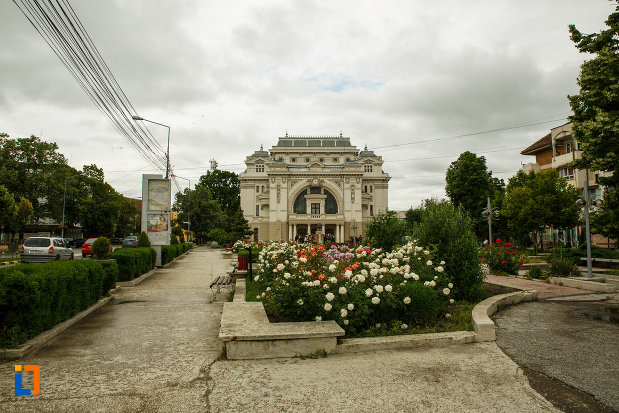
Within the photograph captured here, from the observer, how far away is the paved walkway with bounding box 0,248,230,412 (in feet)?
12.8

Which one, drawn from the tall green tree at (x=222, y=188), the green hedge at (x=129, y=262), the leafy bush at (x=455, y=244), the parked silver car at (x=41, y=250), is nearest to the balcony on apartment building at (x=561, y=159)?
the leafy bush at (x=455, y=244)

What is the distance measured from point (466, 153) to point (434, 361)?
149 feet

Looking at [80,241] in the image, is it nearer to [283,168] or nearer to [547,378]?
[283,168]

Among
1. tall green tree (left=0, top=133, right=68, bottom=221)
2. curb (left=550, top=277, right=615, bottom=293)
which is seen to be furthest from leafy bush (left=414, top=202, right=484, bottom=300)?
tall green tree (left=0, top=133, right=68, bottom=221)

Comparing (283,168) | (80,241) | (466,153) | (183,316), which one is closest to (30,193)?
(80,241)

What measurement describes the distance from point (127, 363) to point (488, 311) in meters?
6.51

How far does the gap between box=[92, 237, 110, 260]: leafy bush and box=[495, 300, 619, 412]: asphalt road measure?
12966 mm

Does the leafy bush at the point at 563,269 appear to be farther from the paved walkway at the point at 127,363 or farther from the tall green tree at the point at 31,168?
the tall green tree at the point at 31,168

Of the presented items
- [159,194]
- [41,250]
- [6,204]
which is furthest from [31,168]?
[159,194]

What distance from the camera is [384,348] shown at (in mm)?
5621

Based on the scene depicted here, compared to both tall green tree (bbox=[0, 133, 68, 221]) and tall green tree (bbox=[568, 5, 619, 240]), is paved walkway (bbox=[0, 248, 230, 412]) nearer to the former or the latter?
tall green tree (bbox=[568, 5, 619, 240])

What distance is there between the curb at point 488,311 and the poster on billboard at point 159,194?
15.9 m

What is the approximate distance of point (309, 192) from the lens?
68125mm

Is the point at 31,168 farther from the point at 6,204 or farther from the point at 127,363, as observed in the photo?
the point at 127,363
